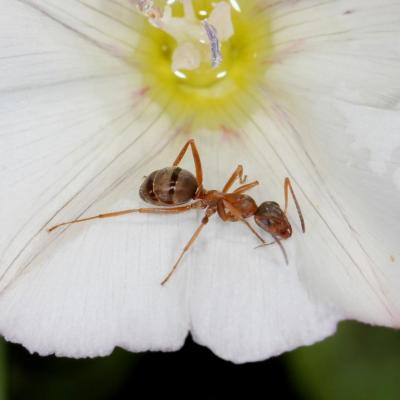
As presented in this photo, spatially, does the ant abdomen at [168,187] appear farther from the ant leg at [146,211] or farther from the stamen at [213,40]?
the stamen at [213,40]

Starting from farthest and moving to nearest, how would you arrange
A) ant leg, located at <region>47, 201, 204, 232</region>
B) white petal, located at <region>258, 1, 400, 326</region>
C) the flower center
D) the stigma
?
the flower center → the stigma → ant leg, located at <region>47, 201, 204, 232</region> → white petal, located at <region>258, 1, 400, 326</region>

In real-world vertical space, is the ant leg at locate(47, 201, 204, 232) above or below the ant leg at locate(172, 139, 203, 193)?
below

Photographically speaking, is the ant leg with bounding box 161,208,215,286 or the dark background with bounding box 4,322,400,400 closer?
the ant leg with bounding box 161,208,215,286

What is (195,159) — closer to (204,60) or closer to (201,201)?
(201,201)

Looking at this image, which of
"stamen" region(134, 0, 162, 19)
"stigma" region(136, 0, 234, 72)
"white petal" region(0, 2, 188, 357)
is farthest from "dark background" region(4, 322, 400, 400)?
"stamen" region(134, 0, 162, 19)

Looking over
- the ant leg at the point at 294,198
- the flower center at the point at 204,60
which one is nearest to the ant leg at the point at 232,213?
the ant leg at the point at 294,198

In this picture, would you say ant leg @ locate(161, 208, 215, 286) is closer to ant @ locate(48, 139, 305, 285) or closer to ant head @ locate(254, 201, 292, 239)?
ant @ locate(48, 139, 305, 285)
